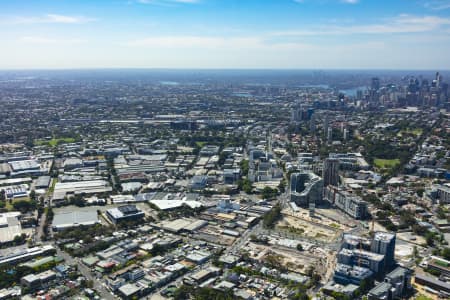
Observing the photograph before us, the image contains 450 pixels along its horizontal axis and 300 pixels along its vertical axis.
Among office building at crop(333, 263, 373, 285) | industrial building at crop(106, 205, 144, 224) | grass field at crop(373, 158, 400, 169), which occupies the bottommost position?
grass field at crop(373, 158, 400, 169)

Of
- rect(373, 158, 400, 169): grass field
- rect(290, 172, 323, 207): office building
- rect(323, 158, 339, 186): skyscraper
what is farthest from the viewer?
rect(373, 158, 400, 169): grass field

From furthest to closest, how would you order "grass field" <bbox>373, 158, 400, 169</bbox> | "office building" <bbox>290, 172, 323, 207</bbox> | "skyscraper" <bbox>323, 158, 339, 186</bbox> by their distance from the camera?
"grass field" <bbox>373, 158, 400, 169</bbox> < "skyscraper" <bbox>323, 158, 339, 186</bbox> < "office building" <bbox>290, 172, 323, 207</bbox>

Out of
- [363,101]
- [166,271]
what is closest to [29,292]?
[166,271]


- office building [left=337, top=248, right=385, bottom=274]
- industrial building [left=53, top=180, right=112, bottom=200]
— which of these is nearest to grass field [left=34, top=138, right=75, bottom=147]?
industrial building [left=53, top=180, right=112, bottom=200]

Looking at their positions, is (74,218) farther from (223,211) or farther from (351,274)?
(351,274)

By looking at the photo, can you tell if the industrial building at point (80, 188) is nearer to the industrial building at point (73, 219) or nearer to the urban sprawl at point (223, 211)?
the urban sprawl at point (223, 211)

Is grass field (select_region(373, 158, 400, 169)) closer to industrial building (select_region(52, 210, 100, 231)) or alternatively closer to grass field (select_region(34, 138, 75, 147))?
industrial building (select_region(52, 210, 100, 231))

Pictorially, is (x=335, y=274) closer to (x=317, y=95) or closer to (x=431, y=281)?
(x=431, y=281)
